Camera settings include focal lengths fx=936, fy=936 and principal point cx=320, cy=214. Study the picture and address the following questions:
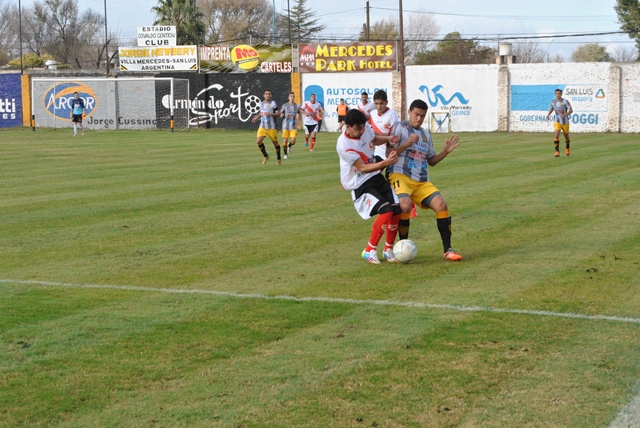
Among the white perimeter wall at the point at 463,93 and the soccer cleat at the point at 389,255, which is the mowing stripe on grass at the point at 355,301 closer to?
the soccer cleat at the point at 389,255

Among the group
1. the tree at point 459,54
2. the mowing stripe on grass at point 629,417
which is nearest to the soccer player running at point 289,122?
the mowing stripe on grass at point 629,417

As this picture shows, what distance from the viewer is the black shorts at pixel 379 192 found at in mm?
9805

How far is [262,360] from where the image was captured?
20.4 ft

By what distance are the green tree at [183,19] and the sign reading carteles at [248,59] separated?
69.7 ft

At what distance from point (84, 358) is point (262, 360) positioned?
120 cm

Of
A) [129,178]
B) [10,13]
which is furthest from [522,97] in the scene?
[10,13]

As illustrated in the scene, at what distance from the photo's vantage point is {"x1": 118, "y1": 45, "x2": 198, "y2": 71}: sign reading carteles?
5112cm

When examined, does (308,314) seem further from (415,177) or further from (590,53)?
(590,53)

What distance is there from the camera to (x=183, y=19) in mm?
73125

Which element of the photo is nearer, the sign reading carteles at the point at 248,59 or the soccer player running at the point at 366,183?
the soccer player running at the point at 366,183

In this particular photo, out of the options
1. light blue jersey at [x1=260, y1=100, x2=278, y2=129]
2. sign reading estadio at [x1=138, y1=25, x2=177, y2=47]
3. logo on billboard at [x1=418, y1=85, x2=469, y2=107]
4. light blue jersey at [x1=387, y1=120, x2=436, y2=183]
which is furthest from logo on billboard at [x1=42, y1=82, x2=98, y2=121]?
light blue jersey at [x1=387, y1=120, x2=436, y2=183]

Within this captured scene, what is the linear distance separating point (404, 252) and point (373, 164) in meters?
0.97

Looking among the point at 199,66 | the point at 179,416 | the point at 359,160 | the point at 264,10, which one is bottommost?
the point at 179,416

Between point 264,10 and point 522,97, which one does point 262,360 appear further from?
point 264,10
